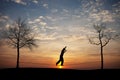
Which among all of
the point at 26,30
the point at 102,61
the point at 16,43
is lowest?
the point at 102,61

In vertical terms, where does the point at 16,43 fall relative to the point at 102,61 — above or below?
above

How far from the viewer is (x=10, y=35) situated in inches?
1547

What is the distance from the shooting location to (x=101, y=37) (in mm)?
40656
